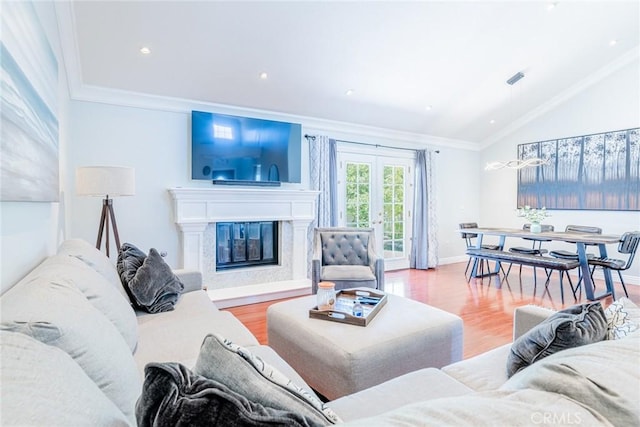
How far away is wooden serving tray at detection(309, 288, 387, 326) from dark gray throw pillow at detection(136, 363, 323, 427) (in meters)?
1.49

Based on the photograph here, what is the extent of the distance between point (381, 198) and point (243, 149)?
262 cm

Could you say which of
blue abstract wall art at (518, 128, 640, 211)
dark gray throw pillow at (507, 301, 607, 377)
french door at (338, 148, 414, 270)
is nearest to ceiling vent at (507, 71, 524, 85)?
blue abstract wall art at (518, 128, 640, 211)

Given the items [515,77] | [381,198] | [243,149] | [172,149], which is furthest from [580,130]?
[172,149]

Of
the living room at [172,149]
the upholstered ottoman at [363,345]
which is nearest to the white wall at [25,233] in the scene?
the living room at [172,149]

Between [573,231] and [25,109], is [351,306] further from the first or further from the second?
[573,231]

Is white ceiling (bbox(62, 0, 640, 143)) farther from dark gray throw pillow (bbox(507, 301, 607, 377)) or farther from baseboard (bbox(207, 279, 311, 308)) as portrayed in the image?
dark gray throw pillow (bbox(507, 301, 607, 377))

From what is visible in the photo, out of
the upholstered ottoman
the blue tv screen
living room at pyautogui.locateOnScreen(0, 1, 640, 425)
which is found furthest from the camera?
the blue tv screen

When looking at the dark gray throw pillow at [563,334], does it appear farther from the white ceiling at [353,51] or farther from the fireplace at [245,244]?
the fireplace at [245,244]

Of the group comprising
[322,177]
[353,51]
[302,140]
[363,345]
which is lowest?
[363,345]

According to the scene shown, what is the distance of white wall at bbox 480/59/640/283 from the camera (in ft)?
16.5

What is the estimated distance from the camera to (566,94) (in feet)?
18.6

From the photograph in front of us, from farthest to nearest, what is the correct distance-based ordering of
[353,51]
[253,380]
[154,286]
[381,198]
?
[381,198]
[353,51]
[154,286]
[253,380]

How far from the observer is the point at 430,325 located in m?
2.09

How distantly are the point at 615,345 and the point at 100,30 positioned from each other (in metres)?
3.94
